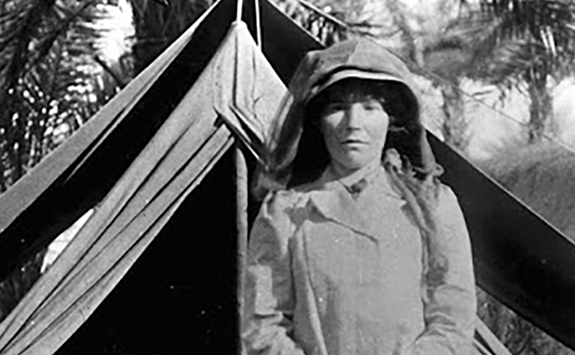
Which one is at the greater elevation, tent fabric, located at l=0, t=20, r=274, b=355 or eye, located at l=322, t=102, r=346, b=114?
eye, located at l=322, t=102, r=346, b=114

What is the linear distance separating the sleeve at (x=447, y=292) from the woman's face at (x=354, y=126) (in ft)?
0.45

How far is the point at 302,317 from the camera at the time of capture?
197 centimetres

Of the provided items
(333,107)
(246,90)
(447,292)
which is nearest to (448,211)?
(447,292)

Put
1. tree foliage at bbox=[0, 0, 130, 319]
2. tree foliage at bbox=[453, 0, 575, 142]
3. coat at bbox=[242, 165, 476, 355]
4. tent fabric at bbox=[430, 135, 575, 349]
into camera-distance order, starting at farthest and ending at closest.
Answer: tree foliage at bbox=[453, 0, 575, 142], tree foliage at bbox=[0, 0, 130, 319], tent fabric at bbox=[430, 135, 575, 349], coat at bbox=[242, 165, 476, 355]

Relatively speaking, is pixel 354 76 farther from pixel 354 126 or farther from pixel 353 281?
pixel 353 281

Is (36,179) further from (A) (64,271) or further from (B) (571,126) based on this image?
(B) (571,126)

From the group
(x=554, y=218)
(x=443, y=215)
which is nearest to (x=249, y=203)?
(x=554, y=218)

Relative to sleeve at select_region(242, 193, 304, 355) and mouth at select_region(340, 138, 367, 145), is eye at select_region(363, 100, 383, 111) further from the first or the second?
sleeve at select_region(242, 193, 304, 355)

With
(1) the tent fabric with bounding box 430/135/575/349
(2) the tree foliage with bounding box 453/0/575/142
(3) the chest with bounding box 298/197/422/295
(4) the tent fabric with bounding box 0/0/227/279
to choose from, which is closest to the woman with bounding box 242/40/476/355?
(3) the chest with bounding box 298/197/422/295

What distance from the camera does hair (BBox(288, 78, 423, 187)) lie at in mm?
2064

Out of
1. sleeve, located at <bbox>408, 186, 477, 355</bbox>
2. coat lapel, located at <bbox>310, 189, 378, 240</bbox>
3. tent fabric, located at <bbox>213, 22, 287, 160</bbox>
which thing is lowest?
tent fabric, located at <bbox>213, 22, 287, 160</bbox>

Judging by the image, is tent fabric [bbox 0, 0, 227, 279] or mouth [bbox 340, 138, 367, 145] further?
tent fabric [bbox 0, 0, 227, 279]

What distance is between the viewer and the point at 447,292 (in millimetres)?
1979

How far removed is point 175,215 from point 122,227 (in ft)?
0.54
